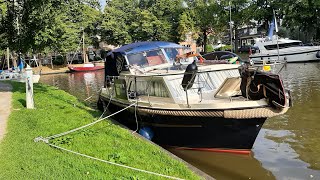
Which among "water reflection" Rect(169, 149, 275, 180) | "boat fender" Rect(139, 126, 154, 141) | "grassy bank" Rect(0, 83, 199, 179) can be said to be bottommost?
"water reflection" Rect(169, 149, 275, 180)

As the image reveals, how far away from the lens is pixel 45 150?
8367mm

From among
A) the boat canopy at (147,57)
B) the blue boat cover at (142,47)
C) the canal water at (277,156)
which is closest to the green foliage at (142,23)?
the blue boat cover at (142,47)

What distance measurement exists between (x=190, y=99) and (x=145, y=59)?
11.7 ft

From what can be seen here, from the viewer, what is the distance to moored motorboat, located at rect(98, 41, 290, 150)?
9539 millimetres

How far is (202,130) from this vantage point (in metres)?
10.5

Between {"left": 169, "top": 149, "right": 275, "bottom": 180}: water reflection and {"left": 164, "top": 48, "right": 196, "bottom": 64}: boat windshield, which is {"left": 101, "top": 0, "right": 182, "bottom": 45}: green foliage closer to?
{"left": 164, "top": 48, "right": 196, "bottom": 64}: boat windshield

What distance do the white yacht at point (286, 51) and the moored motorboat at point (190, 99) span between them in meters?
28.9

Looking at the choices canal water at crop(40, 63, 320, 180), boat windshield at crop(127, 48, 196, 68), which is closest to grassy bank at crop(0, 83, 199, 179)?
canal water at crop(40, 63, 320, 180)

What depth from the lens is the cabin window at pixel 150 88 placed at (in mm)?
11626

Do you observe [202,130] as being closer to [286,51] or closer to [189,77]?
[189,77]

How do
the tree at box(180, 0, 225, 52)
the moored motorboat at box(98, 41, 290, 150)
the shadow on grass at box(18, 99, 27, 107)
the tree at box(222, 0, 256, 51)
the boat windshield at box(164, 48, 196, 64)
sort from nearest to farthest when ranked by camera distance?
1. the moored motorboat at box(98, 41, 290, 150)
2. the boat windshield at box(164, 48, 196, 64)
3. the shadow on grass at box(18, 99, 27, 107)
4. the tree at box(222, 0, 256, 51)
5. the tree at box(180, 0, 225, 52)

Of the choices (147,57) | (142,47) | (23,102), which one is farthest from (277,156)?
(23,102)

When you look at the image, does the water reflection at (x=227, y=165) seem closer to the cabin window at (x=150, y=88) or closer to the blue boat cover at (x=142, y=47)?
the cabin window at (x=150, y=88)

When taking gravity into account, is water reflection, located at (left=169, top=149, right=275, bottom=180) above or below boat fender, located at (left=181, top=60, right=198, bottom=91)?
below
